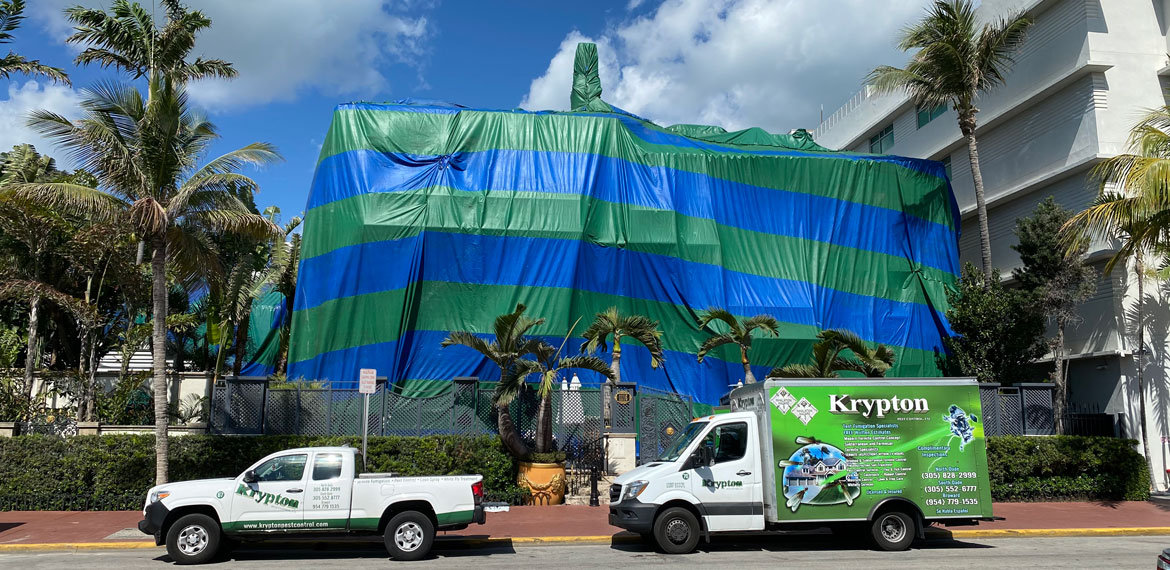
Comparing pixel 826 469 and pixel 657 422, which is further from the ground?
pixel 657 422

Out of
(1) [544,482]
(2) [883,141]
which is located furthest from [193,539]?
(2) [883,141]

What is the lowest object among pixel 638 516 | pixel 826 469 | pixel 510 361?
pixel 638 516

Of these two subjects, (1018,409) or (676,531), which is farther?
(1018,409)

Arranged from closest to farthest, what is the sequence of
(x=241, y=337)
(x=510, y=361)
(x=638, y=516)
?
(x=638, y=516)
(x=510, y=361)
(x=241, y=337)

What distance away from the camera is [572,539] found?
13.1m

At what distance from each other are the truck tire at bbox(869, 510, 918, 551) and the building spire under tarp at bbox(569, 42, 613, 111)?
20.3m

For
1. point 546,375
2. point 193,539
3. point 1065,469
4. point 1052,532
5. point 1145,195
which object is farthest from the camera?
point 1065,469

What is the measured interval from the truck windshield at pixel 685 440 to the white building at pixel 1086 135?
53.2 feet

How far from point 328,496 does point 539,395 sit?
669 centimetres

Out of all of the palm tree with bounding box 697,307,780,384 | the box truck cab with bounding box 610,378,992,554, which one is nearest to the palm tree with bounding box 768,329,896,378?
the palm tree with bounding box 697,307,780,384

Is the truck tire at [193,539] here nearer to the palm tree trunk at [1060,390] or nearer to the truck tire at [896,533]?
the truck tire at [896,533]

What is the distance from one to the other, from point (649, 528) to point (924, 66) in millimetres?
20161

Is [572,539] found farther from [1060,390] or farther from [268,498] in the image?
[1060,390]

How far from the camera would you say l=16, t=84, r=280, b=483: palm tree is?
1445 centimetres
